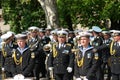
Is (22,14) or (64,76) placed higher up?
(64,76)

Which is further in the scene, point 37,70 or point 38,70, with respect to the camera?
point 38,70

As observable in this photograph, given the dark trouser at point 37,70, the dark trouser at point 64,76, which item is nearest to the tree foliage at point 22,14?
the dark trouser at point 37,70

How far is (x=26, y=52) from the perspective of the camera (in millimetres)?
10391

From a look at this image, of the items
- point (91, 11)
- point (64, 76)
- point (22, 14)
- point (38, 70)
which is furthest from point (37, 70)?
A: point (22, 14)

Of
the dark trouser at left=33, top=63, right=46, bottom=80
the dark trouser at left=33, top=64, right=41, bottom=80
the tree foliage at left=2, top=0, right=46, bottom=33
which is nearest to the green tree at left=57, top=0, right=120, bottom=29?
the tree foliage at left=2, top=0, right=46, bottom=33

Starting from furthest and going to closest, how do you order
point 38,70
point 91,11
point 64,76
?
point 91,11, point 38,70, point 64,76

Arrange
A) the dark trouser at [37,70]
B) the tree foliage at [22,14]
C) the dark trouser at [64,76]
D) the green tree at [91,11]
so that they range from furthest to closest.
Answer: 1. the tree foliage at [22,14]
2. the green tree at [91,11]
3. the dark trouser at [37,70]
4. the dark trouser at [64,76]

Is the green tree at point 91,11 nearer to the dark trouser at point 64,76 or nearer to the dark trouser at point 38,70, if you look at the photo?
the dark trouser at point 38,70

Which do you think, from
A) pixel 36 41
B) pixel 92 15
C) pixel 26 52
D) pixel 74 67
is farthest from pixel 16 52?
pixel 92 15

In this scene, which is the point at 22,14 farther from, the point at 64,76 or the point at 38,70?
the point at 64,76

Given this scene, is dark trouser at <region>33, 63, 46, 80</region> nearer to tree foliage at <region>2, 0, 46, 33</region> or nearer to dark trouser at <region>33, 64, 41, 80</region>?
dark trouser at <region>33, 64, 41, 80</region>

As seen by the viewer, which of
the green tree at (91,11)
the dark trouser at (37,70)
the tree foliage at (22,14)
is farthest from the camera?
the tree foliage at (22,14)

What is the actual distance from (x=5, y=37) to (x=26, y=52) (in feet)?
5.42

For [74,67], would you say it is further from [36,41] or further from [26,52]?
[36,41]
